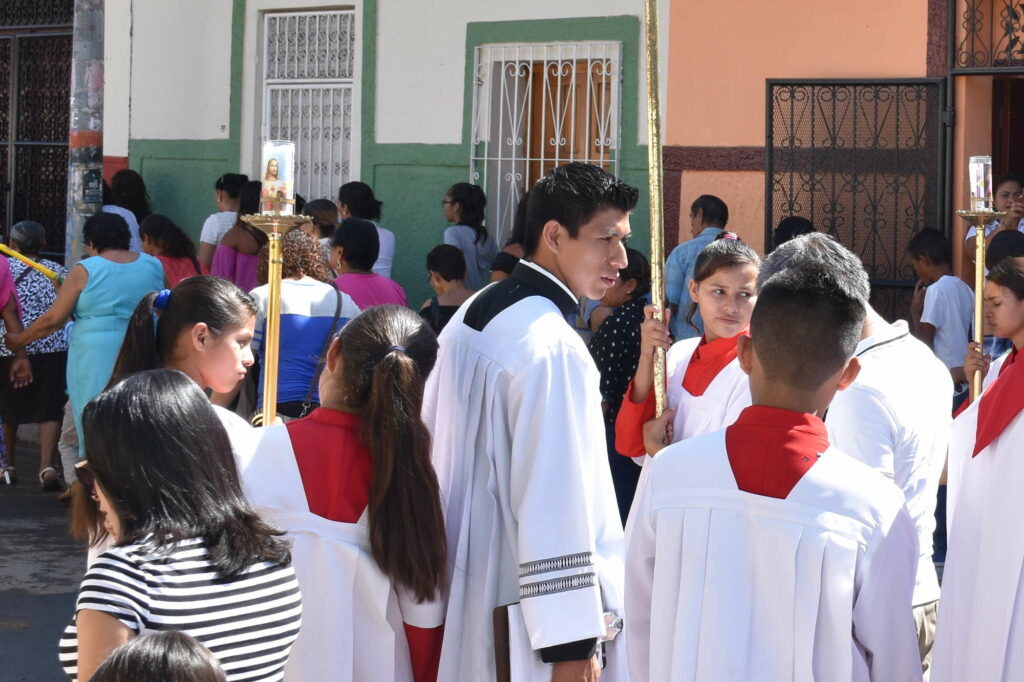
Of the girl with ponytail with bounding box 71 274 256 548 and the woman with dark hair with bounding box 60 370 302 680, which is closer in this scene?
the woman with dark hair with bounding box 60 370 302 680

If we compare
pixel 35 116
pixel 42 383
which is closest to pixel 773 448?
pixel 42 383

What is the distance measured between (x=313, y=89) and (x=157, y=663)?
8.69m

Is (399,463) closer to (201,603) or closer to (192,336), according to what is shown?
(192,336)

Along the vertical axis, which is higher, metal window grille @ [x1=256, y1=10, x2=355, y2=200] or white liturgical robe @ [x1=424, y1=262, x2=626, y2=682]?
metal window grille @ [x1=256, y1=10, x2=355, y2=200]

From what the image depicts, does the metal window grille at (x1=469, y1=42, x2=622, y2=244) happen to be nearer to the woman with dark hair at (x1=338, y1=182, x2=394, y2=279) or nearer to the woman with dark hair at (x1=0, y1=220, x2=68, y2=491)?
the woman with dark hair at (x1=338, y1=182, x2=394, y2=279)

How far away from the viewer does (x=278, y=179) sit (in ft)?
12.9

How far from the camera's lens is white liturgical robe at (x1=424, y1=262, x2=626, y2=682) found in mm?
3166

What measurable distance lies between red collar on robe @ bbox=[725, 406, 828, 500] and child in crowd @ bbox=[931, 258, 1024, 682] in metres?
1.11

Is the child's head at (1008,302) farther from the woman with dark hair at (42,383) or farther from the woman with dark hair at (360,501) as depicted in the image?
the woman with dark hair at (42,383)

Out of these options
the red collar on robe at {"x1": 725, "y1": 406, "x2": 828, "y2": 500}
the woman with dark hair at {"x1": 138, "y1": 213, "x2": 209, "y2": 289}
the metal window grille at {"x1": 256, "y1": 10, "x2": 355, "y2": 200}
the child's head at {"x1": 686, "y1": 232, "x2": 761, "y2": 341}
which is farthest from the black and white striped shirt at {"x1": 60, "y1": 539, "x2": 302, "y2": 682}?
the metal window grille at {"x1": 256, "y1": 10, "x2": 355, "y2": 200}

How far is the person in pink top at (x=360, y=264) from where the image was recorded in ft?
22.4

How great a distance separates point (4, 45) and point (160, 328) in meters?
9.26

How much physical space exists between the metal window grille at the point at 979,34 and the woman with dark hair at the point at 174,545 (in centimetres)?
667

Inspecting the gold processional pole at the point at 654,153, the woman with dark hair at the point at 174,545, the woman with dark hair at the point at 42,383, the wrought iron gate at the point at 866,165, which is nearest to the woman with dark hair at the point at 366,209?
the woman with dark hair at the point at 42,383
